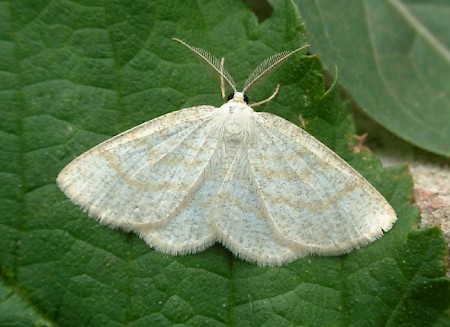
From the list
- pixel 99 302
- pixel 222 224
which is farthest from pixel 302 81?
pixel 99 302

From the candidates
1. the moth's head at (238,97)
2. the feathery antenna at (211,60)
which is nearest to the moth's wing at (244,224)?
the moth's head at (238,97)

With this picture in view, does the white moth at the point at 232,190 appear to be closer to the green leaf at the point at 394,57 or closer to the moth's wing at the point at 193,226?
the moth's wing at the point at 193,226

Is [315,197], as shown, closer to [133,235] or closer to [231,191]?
[231,191]

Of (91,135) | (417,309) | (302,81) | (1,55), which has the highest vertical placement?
(1,55)

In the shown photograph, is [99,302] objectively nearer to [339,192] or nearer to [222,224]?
[222,224]

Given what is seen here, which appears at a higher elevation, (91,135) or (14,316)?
(91,135)

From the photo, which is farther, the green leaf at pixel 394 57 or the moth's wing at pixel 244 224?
the green leaf at pixel 394 57

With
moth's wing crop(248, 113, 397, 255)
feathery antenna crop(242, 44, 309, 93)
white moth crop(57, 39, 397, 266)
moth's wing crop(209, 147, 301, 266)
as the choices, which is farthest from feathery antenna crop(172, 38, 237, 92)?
moth's wing crop(209, 147, 301, 266)
